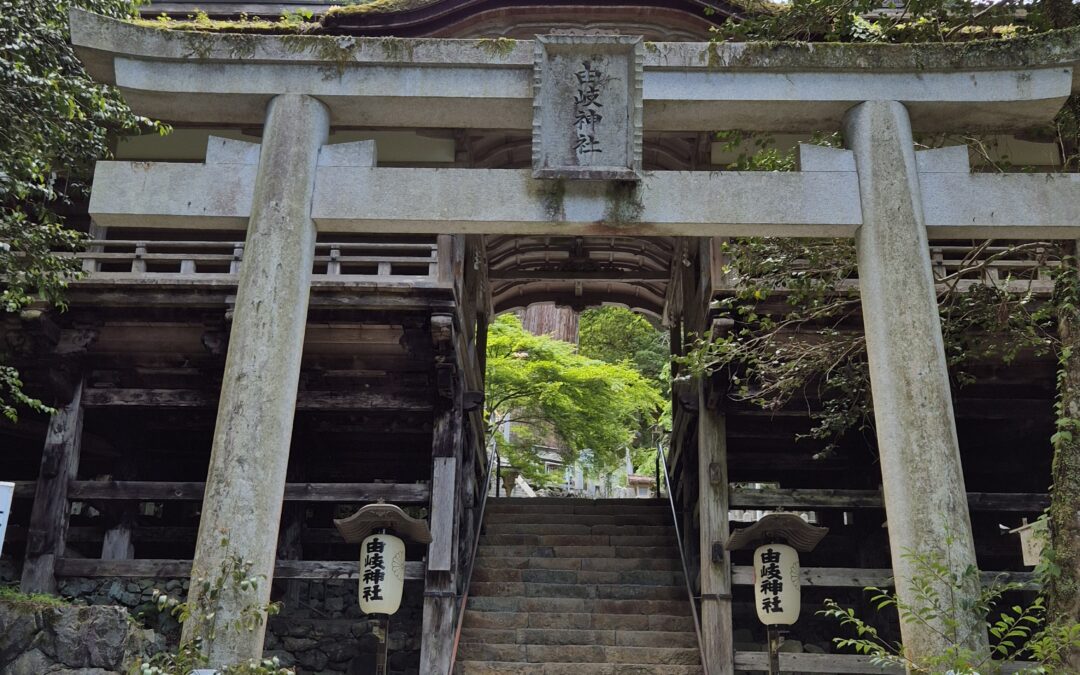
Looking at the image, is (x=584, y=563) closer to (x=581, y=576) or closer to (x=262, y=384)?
(x=581, y=576)

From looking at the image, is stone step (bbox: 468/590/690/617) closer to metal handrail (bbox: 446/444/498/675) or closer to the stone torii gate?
metal handrail (bbox: 446/444/498/675)

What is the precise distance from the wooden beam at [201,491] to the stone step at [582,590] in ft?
5.97

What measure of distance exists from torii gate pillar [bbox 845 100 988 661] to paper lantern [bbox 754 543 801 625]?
3.36m

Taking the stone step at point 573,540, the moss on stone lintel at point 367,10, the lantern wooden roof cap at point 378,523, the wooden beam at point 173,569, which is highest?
the moss on stone lintel at point 367,10

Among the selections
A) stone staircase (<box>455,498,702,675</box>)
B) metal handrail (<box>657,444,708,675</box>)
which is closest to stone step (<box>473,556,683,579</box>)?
stone staircase (<box>455,498,702,675</box>)

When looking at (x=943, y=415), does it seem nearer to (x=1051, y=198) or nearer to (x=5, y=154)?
(x=1051, y=198)

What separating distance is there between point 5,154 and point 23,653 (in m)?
3.56

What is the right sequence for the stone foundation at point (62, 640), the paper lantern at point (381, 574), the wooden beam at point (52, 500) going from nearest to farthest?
the stone foundation at point (62, 640), the paper lantern at point (381, 574), the wooden beam at point (52, 500)

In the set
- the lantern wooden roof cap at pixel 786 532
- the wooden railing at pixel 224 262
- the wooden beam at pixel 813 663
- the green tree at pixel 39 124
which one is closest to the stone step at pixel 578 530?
the wooden beam at pixel 813 663

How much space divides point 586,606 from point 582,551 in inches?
52.0

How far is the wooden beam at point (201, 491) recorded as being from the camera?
32.6 ft

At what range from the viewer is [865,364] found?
8.46m

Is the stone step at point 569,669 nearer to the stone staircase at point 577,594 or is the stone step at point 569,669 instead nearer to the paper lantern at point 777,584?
the stone staircase at point 577,594

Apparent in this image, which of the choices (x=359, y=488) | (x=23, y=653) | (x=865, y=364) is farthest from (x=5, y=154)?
(x=865, y=364)
